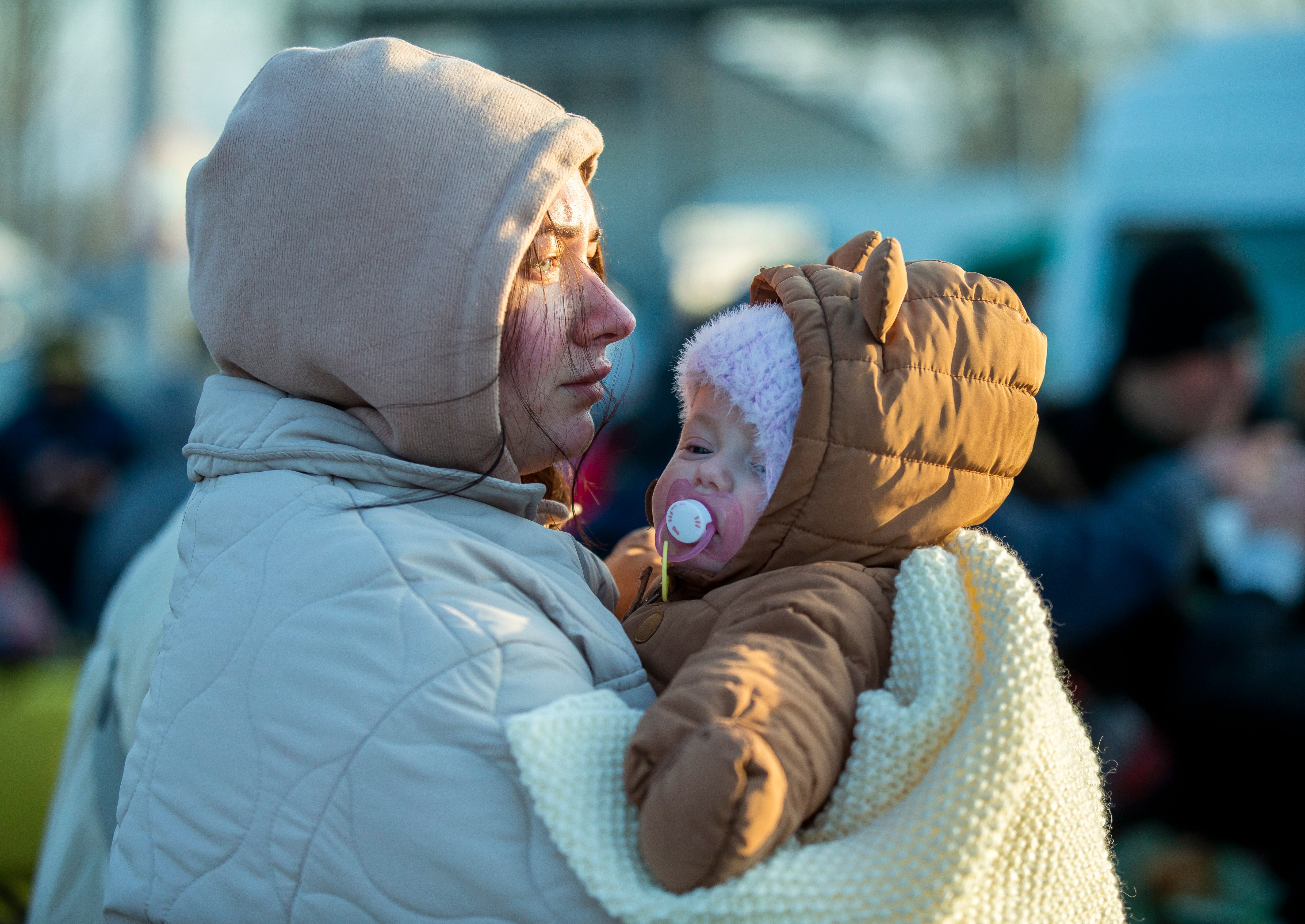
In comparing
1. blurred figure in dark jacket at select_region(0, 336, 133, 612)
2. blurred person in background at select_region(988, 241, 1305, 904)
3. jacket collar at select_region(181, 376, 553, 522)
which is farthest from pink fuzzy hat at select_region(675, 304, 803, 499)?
blurred figure in dark jacket at select_region(0, 336, 133, 612)

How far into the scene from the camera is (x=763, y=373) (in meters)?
1.32

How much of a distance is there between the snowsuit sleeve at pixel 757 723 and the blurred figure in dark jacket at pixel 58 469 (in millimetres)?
5627

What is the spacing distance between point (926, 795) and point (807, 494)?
0.33 m

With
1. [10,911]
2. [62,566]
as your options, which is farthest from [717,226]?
[10,911]

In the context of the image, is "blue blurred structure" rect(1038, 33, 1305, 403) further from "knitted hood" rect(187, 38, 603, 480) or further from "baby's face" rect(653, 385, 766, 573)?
"knitted hood" rect(187, 38, 603, 480)

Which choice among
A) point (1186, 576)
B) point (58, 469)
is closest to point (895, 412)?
point (1186, 576)

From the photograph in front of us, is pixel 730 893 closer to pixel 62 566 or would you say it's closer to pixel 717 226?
pixel 62 566

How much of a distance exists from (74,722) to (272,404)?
749 millimetres

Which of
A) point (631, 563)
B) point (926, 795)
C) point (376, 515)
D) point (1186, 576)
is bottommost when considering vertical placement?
point (1186, 576)

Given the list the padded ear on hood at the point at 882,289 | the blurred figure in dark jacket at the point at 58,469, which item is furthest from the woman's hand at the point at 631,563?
the blurred figure in dark jacket at the point at 58,469

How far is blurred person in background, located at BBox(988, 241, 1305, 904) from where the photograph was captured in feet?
10.2

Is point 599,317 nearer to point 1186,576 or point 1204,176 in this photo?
point 1186,576

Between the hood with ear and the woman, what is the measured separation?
0.25 metres

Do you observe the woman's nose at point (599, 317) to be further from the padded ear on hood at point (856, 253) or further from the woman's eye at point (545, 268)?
the padded ear on hood at point (856, 253)
